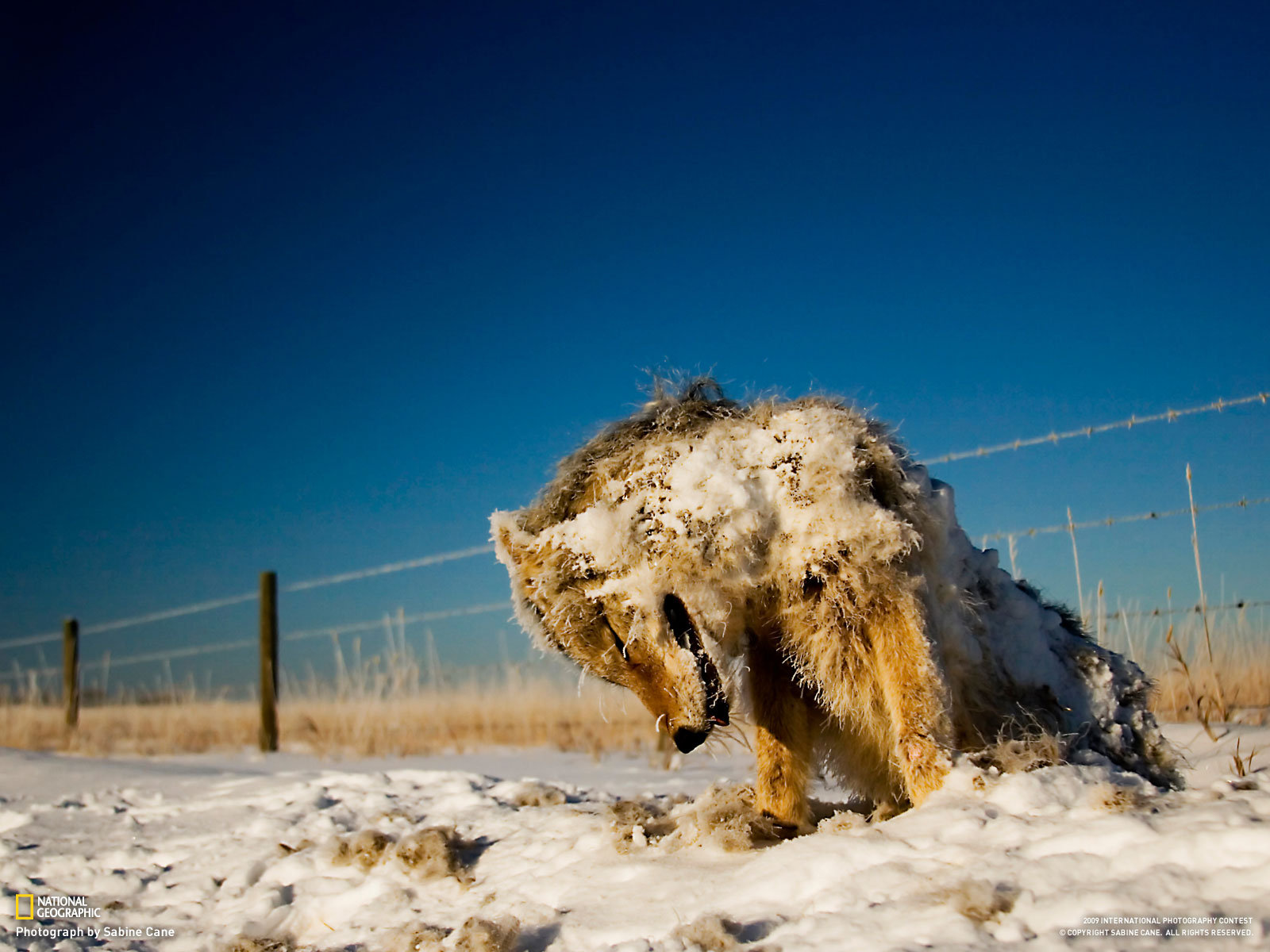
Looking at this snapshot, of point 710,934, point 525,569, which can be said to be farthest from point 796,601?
point 710,934

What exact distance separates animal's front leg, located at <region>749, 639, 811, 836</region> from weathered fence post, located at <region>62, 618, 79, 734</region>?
1131 cm

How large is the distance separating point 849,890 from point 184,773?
530cm

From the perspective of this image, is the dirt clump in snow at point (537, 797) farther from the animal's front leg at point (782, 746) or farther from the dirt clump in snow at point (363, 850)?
the animal's front leg at point (782, 746)

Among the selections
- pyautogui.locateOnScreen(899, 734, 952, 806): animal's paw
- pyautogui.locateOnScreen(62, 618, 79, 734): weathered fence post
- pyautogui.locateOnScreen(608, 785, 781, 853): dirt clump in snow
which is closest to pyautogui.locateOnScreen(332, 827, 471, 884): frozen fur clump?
pyautogui.locateOnScreen(608, 785, 781, 853): dirt clump in snow

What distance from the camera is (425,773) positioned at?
5.05 m

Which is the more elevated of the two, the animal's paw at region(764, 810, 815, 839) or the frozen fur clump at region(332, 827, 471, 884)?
the animal's paw at region(764, 810, 815, 839)

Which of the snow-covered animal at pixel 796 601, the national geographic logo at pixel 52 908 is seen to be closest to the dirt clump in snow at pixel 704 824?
the snow-covered animal at pixel 796 601

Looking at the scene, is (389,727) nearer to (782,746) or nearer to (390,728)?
(390,728)

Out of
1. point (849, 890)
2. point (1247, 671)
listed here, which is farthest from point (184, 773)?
point (1247, 671)

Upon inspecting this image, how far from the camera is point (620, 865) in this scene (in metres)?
2.57

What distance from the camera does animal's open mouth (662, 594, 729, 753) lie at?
241 cm

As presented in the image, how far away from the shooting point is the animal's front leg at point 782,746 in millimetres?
2838

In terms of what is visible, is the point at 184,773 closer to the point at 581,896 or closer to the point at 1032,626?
the point at 581,896

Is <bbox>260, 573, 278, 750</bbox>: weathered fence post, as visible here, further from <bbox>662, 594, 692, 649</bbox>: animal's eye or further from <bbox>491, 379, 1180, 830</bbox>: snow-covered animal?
<bbox>662, 594, 692, 649</bbox>: animal's eye
